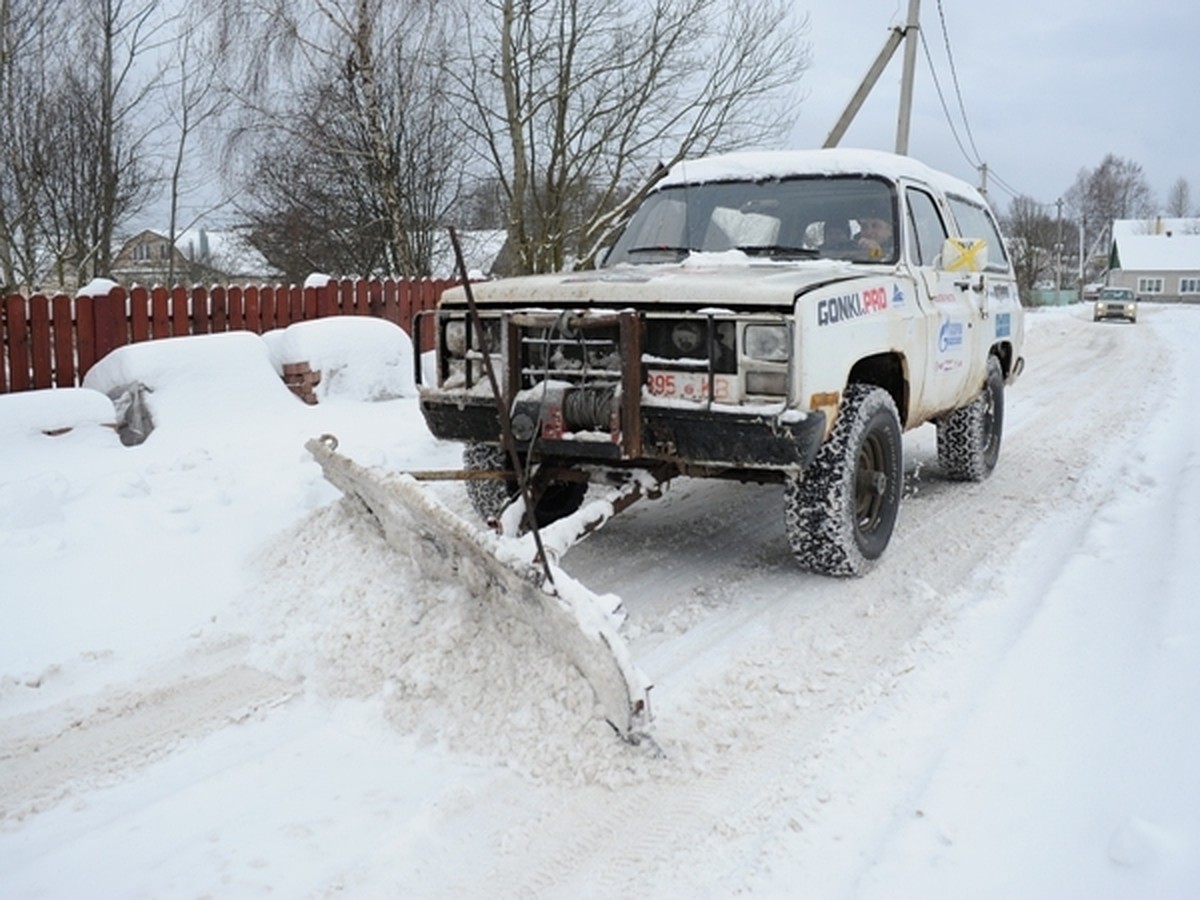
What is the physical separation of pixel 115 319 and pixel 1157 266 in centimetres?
8570

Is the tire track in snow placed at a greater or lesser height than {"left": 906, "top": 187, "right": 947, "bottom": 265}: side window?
lesser

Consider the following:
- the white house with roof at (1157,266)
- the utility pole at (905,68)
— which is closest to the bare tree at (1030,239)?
the white house with roof at (1157,266)

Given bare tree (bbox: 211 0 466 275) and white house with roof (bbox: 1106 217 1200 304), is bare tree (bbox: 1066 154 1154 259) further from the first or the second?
bare tree (bbox: 211 0 466 275)

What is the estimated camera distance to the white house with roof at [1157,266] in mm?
76938

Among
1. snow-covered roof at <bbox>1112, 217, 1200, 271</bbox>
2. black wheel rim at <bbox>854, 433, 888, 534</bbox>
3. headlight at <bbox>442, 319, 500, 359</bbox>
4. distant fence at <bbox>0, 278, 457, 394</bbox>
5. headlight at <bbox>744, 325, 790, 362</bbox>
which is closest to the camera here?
headlight at <bbox>744, 325, 790, 362</bbox>


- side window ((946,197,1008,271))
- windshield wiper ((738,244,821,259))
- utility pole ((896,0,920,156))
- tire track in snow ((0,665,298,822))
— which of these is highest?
utility pole ((896,0,920,156))

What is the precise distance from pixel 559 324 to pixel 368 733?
5.87 ft

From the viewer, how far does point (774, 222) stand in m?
5.16

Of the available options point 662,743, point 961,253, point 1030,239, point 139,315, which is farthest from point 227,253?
point 1030,239

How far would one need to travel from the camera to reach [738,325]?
383 centimetres

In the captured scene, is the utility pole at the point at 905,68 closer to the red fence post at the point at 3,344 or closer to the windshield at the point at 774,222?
the windshield at the point at 774,222

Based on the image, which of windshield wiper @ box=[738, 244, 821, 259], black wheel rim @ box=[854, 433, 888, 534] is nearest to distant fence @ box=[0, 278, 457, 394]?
windshield wiper @ box=[738, 244, 821, 259]

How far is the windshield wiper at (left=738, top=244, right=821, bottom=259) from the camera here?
16.1ft

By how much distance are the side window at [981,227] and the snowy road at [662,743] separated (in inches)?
97.9
